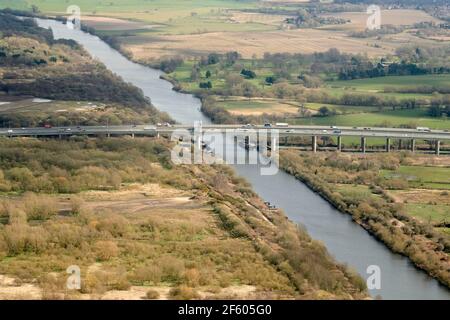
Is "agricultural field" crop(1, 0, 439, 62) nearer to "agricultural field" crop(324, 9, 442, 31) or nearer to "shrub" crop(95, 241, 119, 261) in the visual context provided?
"agricultural field" crop(324, 9, 442, 31)

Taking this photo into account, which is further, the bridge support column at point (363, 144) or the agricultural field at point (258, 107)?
the agricultural field at point (258, 107)

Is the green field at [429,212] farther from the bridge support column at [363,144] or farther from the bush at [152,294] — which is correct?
the bush at [152,294]

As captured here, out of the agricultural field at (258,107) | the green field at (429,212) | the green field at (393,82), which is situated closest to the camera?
the green field at (429,212)

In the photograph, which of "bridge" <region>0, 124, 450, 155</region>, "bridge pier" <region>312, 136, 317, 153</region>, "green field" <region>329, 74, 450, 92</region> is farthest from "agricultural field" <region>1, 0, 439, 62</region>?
"bridge pier" <region>312, 136, 317, 153</region>

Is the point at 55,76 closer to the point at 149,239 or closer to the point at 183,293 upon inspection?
the point at 149,239

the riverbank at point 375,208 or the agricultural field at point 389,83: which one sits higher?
the riverbank at point 375,208

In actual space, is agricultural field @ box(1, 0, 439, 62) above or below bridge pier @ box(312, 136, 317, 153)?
above

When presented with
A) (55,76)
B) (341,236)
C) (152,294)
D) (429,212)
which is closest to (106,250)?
(152,294)

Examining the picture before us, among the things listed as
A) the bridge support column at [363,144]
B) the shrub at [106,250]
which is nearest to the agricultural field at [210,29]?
the bridge support column at [363,144]
